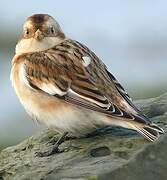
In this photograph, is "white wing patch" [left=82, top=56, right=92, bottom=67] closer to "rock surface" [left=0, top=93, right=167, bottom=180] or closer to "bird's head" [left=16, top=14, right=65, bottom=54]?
"bird's head" [left=16, top=14, right=65, bottom=54]

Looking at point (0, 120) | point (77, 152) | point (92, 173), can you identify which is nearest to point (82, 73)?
point (77, 152)

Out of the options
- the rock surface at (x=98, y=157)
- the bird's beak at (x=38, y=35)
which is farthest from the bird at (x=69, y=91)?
the rock surface at (x=98, y=157)

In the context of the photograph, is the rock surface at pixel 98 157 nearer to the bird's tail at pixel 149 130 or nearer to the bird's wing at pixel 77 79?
the bird's tail at pixel 149 130

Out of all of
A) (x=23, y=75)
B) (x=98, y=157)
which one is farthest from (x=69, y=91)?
(x=98, y=157)

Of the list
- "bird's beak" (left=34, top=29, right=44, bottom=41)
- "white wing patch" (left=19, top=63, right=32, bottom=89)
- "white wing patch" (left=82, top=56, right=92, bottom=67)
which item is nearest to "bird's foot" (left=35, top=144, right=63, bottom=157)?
"white wing patch" (left=19, top=63, right=32, bottom=89)

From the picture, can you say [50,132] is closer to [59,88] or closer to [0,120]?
[59,88]
